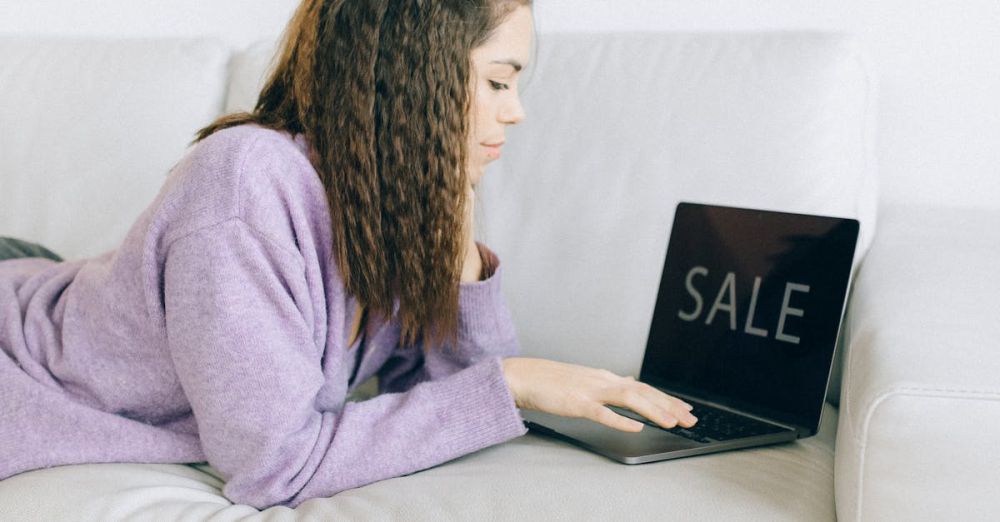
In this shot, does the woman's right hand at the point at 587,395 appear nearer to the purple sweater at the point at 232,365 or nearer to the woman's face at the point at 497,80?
the purple sweater at the point at 232,365

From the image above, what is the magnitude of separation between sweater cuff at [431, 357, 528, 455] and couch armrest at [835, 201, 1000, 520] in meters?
0.29

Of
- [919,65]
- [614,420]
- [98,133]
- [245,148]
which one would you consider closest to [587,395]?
[614,420]

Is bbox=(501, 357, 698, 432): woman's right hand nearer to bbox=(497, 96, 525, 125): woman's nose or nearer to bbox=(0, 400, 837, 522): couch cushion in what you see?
bbox=(0, 400, 837, 522): couch cushion

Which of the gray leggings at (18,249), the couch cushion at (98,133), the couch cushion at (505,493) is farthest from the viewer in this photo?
the couch cushion at (98,133)

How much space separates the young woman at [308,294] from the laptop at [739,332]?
75 millimetres

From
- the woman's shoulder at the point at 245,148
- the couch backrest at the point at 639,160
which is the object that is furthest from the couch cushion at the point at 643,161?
the woman's shoulder at the point at 245,148

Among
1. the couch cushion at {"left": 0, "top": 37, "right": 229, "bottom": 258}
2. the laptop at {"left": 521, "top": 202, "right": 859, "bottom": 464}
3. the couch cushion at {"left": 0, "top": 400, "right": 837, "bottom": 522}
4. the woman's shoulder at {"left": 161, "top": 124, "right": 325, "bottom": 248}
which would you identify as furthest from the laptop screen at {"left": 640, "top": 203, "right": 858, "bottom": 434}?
the couch cushion at {"left": 0, "top": 37, "right": 229, "bottom": 258}

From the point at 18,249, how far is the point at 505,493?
861 millimetres

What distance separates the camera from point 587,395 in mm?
892

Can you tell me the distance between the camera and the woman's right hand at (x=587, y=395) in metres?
0.87

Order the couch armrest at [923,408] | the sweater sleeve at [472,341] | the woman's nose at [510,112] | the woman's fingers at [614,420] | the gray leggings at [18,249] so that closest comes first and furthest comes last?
the couch armrest at [923,408], the woman's fingers at [614,420], the woman's nose at [510,112], the sweater sleeve at [472,341], the gray leggings at [18,249]

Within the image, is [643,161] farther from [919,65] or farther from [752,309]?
[919,65]

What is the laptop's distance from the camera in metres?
0.93

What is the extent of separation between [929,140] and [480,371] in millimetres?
843
